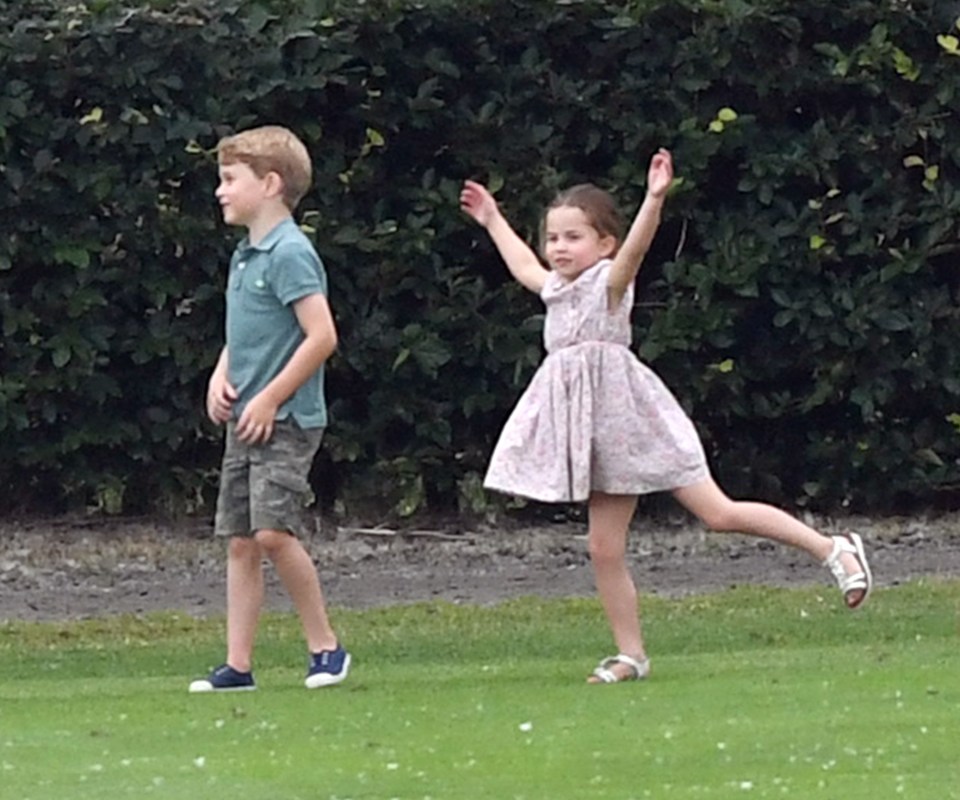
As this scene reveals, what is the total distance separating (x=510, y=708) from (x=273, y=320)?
54.3 inches

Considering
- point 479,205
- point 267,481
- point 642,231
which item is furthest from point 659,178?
point 267,481

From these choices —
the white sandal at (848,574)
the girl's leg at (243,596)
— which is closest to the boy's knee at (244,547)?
the girl's leg at (243,596)

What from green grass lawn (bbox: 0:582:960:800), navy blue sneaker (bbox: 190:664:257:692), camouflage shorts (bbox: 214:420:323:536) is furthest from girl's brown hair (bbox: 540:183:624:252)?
navy blue sneaker (bbox: 190:664:257:692)

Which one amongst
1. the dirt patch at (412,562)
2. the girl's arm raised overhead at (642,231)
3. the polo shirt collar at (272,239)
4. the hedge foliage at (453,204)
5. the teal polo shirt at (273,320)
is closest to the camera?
the girl's arm raised overhead at (642,231)

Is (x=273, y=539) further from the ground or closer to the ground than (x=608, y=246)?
closer to the ground

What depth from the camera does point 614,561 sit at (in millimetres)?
7949

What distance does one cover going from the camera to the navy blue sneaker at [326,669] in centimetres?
788

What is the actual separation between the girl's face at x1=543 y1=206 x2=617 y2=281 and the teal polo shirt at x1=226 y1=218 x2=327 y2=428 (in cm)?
72

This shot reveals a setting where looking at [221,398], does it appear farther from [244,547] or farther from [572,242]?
[572,242]

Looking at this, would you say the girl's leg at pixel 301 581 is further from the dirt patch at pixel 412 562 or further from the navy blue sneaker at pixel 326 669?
the dirt patch at pixel 412 562

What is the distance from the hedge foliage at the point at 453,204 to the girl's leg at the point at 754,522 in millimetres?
3115

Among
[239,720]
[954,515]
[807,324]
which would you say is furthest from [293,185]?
[954,515]

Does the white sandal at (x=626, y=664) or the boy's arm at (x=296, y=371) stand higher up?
the boy's arm at (x=296, y=371)

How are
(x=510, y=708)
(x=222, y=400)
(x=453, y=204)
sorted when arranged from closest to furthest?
(x=510, y=708)
(x=222, y=400)
(x=453, y=204)
